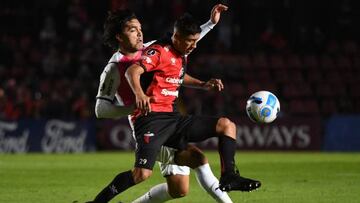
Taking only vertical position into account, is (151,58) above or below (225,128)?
above

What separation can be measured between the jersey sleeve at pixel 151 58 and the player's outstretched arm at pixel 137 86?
94mm

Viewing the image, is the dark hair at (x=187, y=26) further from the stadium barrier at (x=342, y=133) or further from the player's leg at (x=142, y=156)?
the stadium barrier at (x=342, y=133)

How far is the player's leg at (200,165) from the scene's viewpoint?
704 centimetres

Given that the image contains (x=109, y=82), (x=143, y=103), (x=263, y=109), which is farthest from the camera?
(x=263, y=109)

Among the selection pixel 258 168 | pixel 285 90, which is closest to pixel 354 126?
pixel 285 90

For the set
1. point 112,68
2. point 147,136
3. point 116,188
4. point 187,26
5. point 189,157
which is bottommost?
point 116,188

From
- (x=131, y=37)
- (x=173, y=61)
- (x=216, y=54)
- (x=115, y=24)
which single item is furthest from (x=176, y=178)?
(x=216, y=54)

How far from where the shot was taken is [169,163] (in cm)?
715

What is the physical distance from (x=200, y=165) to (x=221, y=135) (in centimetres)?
44

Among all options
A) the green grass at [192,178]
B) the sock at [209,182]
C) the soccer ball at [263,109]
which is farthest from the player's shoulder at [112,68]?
the green grass at [192,178]

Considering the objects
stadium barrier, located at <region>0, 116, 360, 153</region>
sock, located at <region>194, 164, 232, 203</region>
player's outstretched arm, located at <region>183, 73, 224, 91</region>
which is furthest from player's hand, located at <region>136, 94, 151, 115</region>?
stadium barrier, located at <region>0, 116, 360, 153</region>

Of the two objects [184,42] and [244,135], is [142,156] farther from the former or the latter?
[244,135]

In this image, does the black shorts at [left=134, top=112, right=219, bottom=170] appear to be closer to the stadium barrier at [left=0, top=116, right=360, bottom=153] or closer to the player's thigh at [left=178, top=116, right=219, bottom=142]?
the player's thigh at [left=178, top=116, right=219, bottom=142]

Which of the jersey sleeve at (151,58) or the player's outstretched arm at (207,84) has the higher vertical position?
the jersey sleeve at (151,58)
